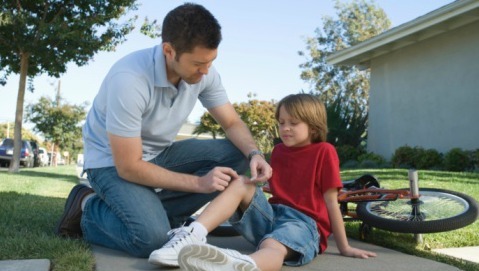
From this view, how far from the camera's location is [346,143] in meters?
14.9

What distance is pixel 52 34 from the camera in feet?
42.7

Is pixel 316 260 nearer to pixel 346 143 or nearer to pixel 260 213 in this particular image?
pixel 260 213

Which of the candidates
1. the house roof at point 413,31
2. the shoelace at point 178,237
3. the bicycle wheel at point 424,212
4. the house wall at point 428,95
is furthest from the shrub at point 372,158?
the shoelace at point 178,237

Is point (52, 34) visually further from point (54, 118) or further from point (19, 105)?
point (54, 118)

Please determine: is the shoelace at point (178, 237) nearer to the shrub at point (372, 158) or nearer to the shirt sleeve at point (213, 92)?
the shirt sleeve at point (213, 92)

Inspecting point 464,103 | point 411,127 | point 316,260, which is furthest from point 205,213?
point 411,127

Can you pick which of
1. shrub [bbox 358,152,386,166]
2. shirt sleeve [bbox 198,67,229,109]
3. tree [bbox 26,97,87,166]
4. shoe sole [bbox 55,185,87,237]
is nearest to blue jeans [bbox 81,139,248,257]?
shoe sole [bbox 55,185,87,237]

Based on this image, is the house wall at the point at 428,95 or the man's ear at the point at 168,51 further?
the house wall at the point at 428,95

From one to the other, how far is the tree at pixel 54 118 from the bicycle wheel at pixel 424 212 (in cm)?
3705

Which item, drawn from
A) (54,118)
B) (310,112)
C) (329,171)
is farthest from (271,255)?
(54,118)

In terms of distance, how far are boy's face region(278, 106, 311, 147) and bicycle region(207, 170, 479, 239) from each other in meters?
0.61

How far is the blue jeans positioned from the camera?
2727 mm

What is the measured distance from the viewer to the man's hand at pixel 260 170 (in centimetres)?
270

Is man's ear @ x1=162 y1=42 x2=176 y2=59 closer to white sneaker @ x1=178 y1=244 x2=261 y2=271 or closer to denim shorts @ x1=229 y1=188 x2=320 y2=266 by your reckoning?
denim shorts @ x1=229 y1=188 x2=320 y2=266
